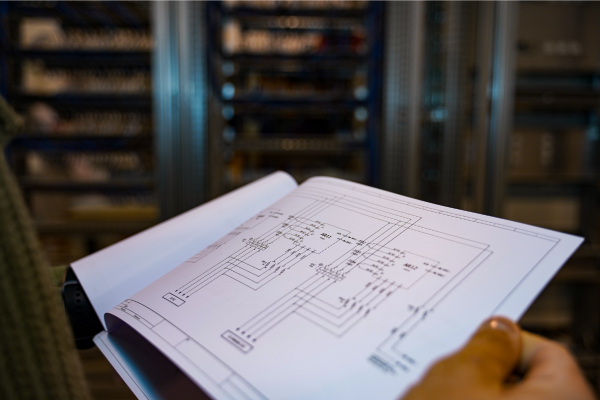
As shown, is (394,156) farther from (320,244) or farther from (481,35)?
(320,244)

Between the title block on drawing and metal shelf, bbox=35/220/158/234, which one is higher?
the title block on drawing

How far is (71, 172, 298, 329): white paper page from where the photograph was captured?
445 mm

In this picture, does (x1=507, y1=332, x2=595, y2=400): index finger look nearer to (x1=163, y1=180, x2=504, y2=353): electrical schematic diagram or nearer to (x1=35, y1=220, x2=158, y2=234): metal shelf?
(x1=163, y1=180, x2=504, y2=353): electrical schematic diagram

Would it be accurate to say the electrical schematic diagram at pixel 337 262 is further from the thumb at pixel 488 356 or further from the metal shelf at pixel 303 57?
the metal shelf at pixel 303 57

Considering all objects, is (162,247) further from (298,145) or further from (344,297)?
(298,145)

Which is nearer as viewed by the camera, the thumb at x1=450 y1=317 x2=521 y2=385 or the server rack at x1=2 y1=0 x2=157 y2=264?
the thumb at x1=450 y1=317 x2=521 y2=385

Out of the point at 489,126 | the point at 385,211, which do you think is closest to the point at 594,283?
the point at 489,126

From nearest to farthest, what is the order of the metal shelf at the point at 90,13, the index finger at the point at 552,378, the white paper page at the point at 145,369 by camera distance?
1. the index finger at the point at 552,378
2. the white paper page at the point at 145,369
3. the metal shelf at the point at 90,13

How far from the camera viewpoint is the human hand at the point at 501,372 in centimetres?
24

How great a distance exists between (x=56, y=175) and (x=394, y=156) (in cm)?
138

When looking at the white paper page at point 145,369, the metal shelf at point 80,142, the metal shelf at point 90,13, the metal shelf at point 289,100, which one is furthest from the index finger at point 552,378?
the metal shelf at point 90,13

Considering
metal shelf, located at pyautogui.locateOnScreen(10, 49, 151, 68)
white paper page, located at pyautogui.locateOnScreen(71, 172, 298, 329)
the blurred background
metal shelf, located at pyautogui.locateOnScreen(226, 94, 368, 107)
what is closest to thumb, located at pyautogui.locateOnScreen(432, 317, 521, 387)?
white paper page, located at pyautogui.locateOnScreen(71, 172, 298, 329)

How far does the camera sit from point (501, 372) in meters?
0.28

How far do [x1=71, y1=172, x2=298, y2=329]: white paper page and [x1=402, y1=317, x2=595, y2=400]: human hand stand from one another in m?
0.32
